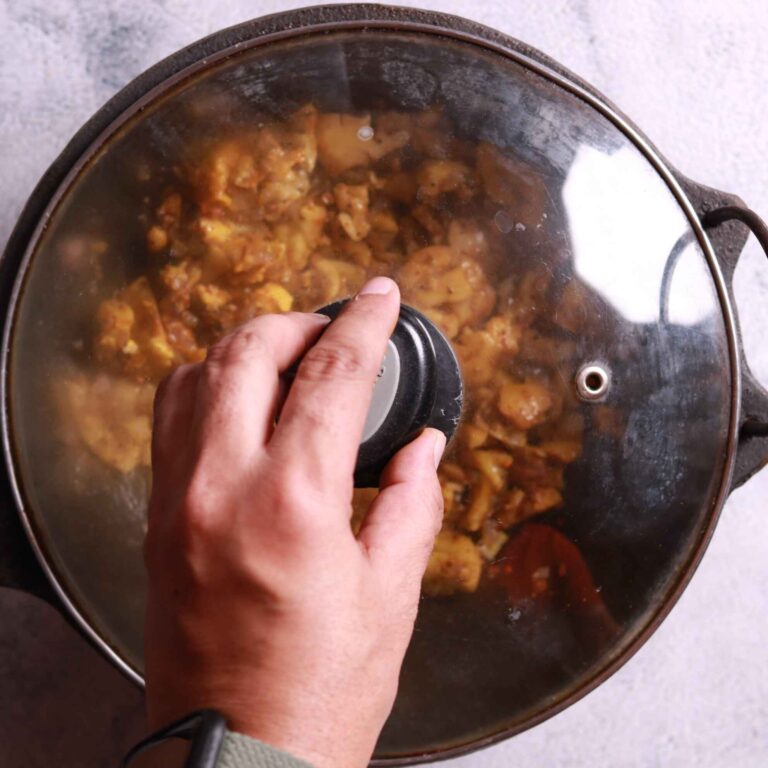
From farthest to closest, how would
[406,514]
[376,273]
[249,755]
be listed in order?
[376,273] < [406,514] < [249,755]

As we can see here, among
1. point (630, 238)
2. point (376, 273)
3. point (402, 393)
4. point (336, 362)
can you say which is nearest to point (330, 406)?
point (336, 362)

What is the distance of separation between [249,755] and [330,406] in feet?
0.77

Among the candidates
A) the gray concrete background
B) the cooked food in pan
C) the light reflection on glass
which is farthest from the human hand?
the gray concrete background

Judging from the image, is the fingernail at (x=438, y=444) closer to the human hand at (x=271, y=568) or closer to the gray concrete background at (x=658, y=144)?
the human hand at (x=271, y=568)

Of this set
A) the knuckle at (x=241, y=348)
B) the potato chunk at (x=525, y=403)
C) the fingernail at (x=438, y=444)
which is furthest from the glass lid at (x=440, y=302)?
the knuckle at (x=241, y=348)

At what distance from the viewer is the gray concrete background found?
1.37m

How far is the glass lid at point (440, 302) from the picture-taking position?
97 cm

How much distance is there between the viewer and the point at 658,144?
1515mm

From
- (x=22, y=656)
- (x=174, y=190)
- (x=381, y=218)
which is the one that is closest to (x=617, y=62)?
(x=381, y=218)

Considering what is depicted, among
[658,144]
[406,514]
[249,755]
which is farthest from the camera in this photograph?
[658,144]

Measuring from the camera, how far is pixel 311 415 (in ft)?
2.15

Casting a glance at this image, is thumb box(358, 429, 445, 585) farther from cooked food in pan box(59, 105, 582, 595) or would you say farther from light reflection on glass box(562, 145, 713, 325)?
light reflection on glass box(562, 145, 713, 325)

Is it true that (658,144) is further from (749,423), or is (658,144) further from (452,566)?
(452,566)

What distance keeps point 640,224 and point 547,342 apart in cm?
17
